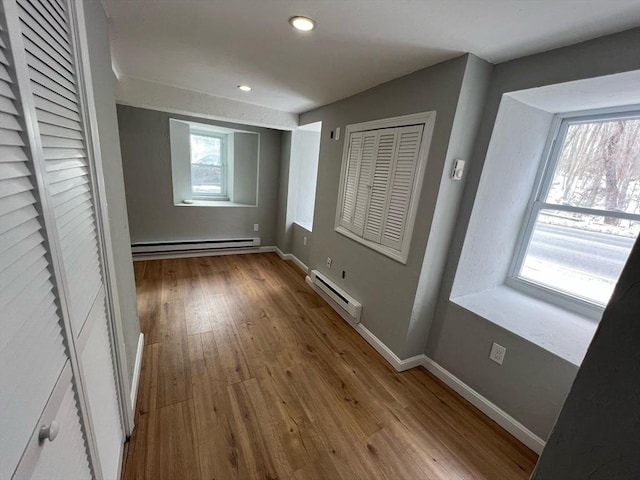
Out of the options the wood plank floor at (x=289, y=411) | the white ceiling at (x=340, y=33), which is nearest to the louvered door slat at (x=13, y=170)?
the white ceiling at (x=340, y=33)

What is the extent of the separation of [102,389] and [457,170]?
7.12 ft

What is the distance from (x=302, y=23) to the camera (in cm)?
133

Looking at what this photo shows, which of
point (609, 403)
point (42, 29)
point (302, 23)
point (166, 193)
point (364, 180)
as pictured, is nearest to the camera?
point (609, 403)

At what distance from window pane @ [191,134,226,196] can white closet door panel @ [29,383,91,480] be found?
12.9 ft

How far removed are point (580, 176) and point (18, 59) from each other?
2736 mm

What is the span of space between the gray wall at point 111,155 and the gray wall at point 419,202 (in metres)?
1.80

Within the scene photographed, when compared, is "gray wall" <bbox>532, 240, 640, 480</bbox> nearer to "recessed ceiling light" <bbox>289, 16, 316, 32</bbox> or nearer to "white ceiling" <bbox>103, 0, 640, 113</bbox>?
"white ceiling" <bbox>103, 0, 640, 113</bbox>

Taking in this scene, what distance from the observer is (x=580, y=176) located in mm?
1788

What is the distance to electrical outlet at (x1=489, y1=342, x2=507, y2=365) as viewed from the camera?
1.63m

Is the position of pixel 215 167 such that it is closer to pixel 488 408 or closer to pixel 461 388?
pixel 461 388

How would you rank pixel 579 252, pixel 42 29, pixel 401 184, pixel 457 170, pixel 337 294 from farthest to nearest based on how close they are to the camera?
pixel 337 294 < pixel 401 184 < pixel 579 252 < pixel 457 170 < pixel 42 29

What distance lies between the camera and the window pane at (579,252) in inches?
65.0

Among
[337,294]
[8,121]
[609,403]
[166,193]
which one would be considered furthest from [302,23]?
[166,193]

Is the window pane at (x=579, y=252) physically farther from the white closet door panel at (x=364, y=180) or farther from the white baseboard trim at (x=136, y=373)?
the white baseboard trim at (x=136, y=373)
